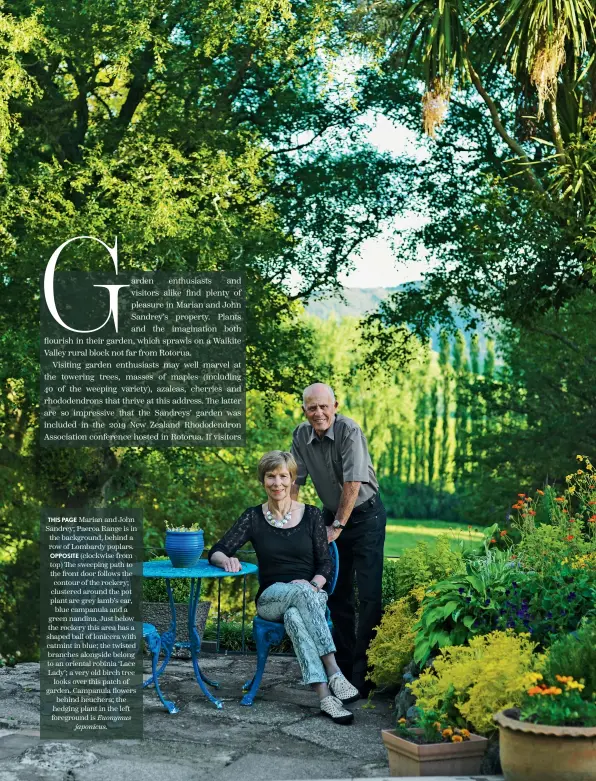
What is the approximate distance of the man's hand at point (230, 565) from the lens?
210 inches

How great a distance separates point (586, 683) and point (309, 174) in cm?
1024

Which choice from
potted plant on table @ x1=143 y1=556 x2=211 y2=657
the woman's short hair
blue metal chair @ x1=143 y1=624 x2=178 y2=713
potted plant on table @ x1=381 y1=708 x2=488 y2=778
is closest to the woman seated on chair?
the woman's short hair

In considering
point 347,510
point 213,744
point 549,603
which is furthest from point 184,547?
point 549,603

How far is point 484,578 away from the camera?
509cm

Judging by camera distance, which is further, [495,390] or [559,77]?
[495,390]

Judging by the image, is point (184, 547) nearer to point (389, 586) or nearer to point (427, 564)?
point (427, 564)

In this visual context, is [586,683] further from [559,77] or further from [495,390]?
[495,390]

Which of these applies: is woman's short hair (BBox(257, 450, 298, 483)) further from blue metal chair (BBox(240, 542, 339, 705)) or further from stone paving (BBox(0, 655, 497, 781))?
stone paving (BBox(0, 655, 497, 781))

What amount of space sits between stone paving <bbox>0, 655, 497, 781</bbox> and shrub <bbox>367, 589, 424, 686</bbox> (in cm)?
17

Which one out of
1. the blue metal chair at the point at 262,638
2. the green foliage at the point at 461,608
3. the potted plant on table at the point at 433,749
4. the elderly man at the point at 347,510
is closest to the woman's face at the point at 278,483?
the elderly man at the point at 347,510

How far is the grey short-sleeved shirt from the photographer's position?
18.8 ft

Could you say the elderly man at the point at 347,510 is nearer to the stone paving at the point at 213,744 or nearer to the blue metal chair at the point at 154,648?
the stone paving at the point at 213,744

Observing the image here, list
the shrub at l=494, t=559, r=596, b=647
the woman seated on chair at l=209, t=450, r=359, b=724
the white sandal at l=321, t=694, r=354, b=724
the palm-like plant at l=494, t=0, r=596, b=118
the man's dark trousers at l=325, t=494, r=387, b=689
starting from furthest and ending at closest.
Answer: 1. the palm-like plant at l=494, t=0, r=596, b=118
2. the man's dark trousers at l=325, t=494, r=387, b=689
3. the woman seated on chair at l=209, t=450, r=359, b=724
4. the white sandal at l=321, t=694, r=354, b=724
5. the shrub at l=494, t=559, r=596, b=647

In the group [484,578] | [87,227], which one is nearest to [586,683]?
[484,578]
